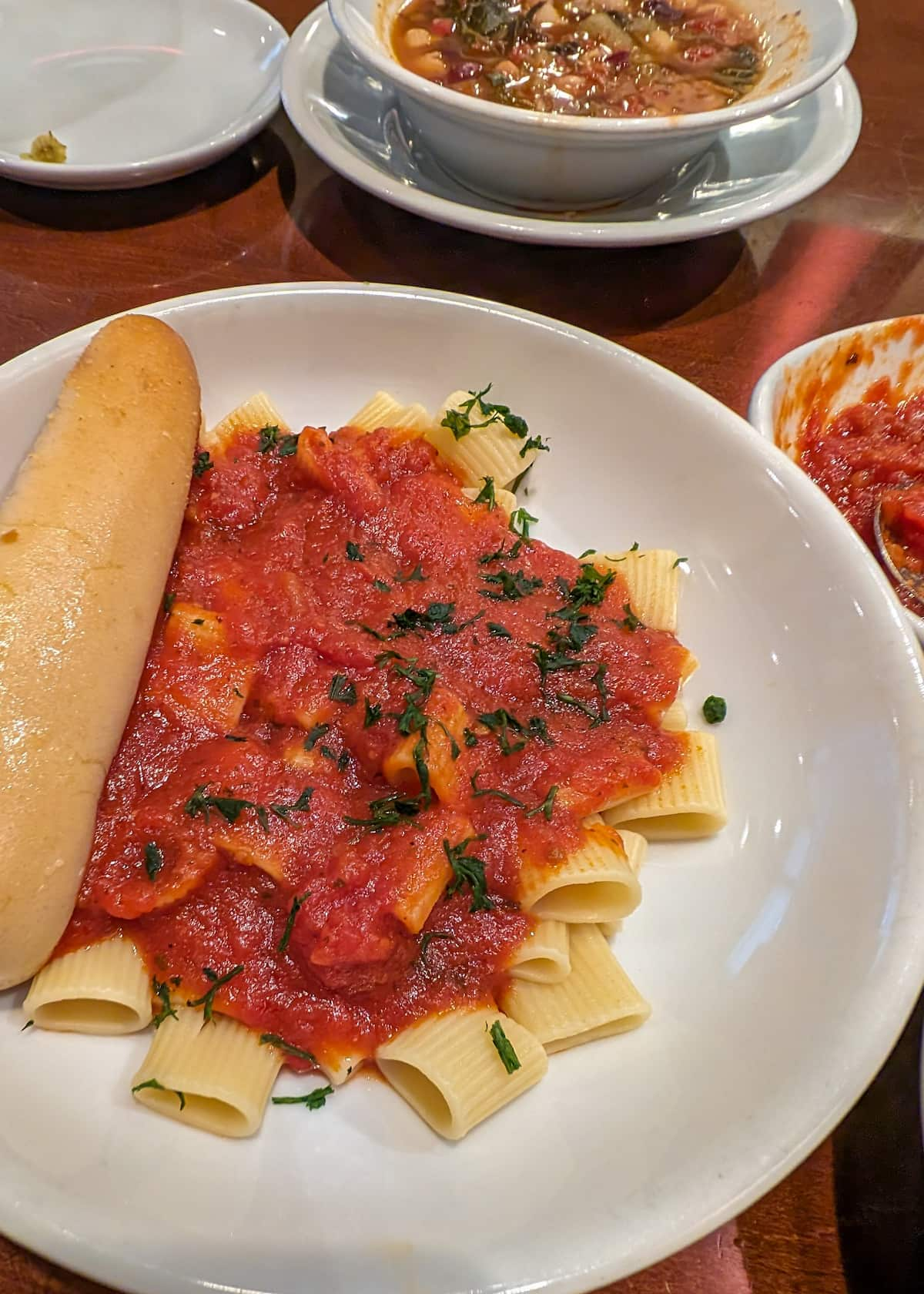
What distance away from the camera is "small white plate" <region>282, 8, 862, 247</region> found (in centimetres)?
307

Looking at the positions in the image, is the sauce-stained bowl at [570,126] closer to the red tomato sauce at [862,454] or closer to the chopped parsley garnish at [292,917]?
the red tomato sauce at [862,454]

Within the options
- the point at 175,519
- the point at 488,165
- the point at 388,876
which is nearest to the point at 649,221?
the point at 488,165

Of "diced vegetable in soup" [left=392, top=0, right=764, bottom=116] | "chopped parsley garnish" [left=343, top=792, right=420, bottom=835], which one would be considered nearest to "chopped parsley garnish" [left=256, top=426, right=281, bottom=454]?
"chopped parsley garnish" [left=343, top=792, right=420, bottom=835]

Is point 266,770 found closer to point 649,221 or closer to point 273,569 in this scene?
point 273,569

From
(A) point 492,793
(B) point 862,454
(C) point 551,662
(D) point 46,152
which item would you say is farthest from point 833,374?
(D) point 46,152

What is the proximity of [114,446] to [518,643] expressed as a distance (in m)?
1.16

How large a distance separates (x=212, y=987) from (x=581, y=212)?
9.76 feet

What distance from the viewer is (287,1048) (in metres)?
1.73

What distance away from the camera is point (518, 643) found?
2.21 meters

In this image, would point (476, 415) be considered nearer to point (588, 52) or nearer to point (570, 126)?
point (570, 126)

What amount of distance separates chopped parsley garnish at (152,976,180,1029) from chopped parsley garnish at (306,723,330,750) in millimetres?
580

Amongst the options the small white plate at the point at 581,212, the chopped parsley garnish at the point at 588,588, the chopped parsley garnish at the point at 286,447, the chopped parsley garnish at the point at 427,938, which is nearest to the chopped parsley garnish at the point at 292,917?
the chopped parsley garnish at the point at 427,938

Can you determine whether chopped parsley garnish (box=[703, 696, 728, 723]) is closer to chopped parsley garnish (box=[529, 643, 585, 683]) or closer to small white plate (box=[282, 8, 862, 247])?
chopped parsley garnish (box=[529, 643, 585, 683])

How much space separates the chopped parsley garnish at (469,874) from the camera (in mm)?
1843
